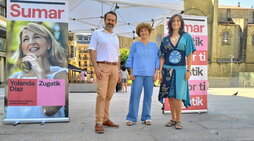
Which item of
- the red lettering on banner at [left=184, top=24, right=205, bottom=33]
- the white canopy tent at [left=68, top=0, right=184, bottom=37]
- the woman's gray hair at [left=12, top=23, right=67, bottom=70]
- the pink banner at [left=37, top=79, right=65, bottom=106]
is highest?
the white canopy tent at [left=68, top=0, right=184, bottom=37]

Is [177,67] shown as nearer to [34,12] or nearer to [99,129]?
[99,129]

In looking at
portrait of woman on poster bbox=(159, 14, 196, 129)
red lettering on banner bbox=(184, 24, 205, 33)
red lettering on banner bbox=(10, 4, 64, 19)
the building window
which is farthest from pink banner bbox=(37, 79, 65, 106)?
the building window

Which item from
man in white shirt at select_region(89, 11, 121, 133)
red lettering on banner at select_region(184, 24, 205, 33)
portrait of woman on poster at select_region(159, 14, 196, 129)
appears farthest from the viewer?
red lettering on banner at select_region(184, 24, 205, 33)

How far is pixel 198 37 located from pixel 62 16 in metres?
3.30

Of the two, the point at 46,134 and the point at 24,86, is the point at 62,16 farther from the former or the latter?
the point at 46,134

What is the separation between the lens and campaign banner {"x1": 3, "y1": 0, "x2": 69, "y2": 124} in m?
4.52

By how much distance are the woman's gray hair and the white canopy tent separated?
3450 millimetres

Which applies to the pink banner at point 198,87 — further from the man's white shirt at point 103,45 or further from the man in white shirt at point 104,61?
the man's white shirt at point 103,45

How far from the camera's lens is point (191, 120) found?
5.04 metres

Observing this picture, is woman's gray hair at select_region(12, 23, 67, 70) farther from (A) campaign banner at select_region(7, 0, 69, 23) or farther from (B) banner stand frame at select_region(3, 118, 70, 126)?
(B) banner stand frame at select_region(3, 118, 70, 126)

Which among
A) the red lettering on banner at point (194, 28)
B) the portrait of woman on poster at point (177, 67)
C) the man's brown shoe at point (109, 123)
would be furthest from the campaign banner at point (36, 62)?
Result: the red lettering on banner at point (194, 28)

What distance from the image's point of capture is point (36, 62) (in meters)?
4.57

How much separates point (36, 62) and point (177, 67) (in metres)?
2.60

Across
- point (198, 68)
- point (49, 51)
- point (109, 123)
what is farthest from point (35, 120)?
point (198, 68)
